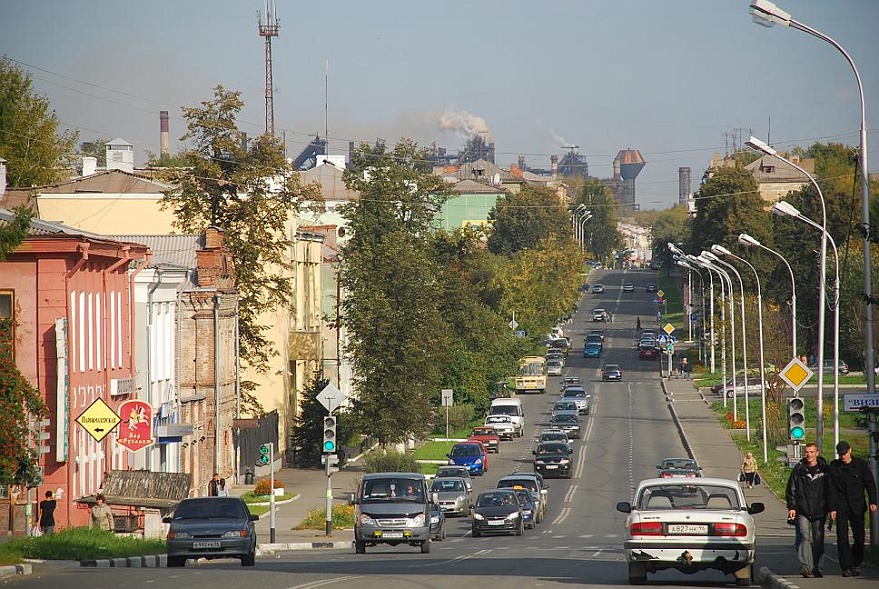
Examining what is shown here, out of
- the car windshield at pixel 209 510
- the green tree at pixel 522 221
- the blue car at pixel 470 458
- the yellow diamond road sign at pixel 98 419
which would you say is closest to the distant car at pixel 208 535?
the car windshield at pixel 209 510

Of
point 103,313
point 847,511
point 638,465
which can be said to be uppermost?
point 103,313

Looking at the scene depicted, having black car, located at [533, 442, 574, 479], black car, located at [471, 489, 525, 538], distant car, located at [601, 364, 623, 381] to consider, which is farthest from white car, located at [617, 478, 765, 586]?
distant car, located at [601, 364, 623, 381]

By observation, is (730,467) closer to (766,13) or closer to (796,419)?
(796,419)

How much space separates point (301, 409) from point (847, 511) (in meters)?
52.0

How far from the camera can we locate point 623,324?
150 metres

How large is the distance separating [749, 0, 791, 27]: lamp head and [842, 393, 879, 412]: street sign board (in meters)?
6.77

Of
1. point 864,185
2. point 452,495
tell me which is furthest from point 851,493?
point 452,495

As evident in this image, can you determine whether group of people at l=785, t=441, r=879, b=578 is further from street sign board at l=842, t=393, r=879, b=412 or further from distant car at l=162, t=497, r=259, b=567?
distant car at l=162, t=497, r=259, b=567

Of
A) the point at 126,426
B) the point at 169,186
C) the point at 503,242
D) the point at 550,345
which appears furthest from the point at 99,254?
the point at 503,242

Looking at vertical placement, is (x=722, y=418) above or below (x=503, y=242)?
below

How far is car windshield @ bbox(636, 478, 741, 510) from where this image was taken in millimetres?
Answer: 19828

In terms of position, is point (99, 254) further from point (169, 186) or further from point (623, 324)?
point (623, 324)

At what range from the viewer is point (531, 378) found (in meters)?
103

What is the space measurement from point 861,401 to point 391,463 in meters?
38.2
